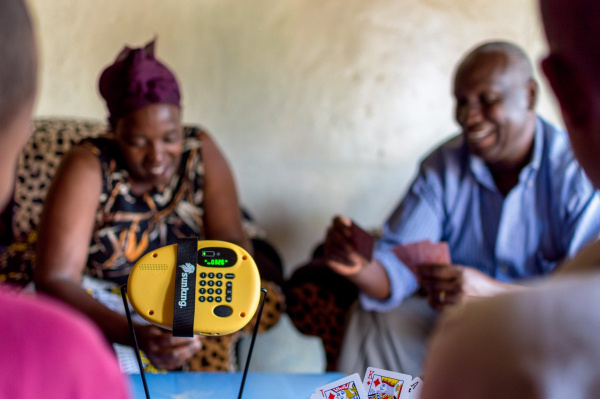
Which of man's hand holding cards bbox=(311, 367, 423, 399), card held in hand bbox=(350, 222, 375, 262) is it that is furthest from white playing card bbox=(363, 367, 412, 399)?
card held in hand bbox=(350, 222, 375, 262)

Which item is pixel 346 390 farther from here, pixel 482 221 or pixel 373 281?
pixel 482 221

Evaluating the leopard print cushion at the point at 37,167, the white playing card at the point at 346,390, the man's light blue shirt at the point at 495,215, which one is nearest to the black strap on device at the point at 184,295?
the white playing card at the point at 346,390

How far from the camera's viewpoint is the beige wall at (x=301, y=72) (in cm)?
269

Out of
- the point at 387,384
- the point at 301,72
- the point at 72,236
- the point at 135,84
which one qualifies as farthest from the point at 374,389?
the point at 301,72

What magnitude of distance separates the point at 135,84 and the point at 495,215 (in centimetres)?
118

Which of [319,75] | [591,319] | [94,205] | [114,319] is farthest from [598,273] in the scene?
[319,75]

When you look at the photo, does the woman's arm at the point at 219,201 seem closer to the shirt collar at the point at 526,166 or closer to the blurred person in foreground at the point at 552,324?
the shirt collar at the point at 526,166

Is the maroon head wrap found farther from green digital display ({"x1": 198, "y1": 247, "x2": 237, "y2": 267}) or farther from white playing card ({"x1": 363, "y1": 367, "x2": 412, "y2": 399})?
white playing card ({"x1": 363, "y1": 367, "x2": 412, "y2": 399})

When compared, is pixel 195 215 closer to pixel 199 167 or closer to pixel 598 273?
pixel 199 167

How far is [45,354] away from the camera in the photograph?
46 centimetres

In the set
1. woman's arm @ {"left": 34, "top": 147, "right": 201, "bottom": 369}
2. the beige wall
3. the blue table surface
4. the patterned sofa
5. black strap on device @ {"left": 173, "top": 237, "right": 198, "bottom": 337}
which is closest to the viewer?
black strap on device @ {"left": 173, "top": 237, "right": 198, "bottom": 337}

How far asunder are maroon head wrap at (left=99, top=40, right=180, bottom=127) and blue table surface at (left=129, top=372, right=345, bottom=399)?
2.63 feet

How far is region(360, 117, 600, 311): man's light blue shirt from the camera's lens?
198 centimetres

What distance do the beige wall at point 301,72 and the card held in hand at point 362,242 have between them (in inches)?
38.2
